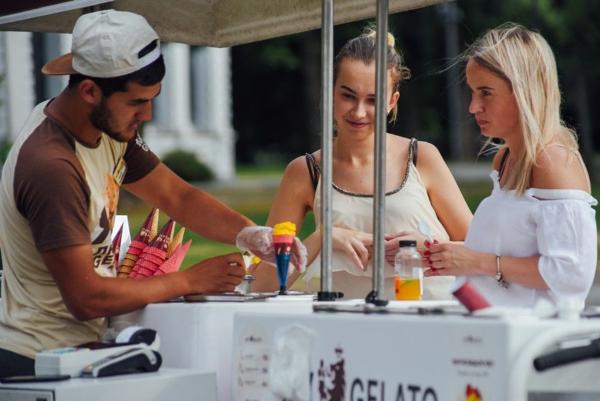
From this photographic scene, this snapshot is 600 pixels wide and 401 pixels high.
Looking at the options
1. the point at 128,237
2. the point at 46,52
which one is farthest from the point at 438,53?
the point at 128,237

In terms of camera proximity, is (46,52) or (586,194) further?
(46,52)

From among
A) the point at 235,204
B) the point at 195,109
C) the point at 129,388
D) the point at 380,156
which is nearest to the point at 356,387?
the point at 129,388

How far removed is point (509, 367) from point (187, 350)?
1.25m

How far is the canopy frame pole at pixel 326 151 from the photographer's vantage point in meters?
3.79

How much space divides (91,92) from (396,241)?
1218 mm

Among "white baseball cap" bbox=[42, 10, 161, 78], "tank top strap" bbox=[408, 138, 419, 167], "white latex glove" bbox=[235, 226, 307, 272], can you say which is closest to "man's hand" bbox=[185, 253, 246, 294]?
"white latex glove" bbox=[235, 226, 307, 272]

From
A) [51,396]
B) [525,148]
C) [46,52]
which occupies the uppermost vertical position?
[46,52]

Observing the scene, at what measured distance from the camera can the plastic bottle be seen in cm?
400

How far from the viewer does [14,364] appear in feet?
12.3

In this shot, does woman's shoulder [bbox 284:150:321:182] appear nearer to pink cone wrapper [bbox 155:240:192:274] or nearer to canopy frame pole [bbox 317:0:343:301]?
pink cone wrapper [bbox 155:240:192:274]

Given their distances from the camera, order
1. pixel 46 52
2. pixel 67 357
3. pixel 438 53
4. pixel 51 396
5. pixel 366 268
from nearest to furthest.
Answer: pixel 51 396, pixel 67 357, pixel 366 268, pixel 46 52, pixel 438 53

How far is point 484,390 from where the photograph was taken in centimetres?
273

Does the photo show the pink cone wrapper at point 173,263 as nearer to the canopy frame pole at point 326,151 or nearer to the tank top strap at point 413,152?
the canopy frame pole at point 326,151

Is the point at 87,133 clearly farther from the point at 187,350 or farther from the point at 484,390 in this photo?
the point at 484,390
